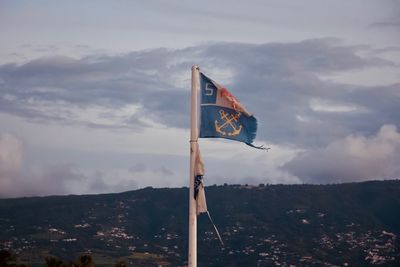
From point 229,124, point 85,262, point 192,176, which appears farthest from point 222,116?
point 85,262

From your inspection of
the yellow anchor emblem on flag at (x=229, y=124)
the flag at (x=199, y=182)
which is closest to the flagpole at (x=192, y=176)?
the flag at (x=199, y=182)

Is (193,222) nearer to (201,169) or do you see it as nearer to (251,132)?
(201,169)

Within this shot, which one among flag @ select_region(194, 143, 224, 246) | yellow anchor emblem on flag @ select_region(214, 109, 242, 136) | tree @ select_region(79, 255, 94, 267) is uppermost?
yellow anchor emblem on flag @ select_region(214, 109, 242, 136)

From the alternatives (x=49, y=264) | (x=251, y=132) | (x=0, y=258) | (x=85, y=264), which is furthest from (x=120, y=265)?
(x=251, y=132)

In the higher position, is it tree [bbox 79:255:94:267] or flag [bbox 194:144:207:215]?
flag [bbox 194:144:207:215]

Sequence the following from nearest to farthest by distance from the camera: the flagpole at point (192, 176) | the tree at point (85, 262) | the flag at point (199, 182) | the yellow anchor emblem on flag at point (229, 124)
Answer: the flagpole at point (192, 176) → the flag at point (199, 182) → the yellow anchor emblem on flag at point (229, 124) → the tree at point (85, 262)

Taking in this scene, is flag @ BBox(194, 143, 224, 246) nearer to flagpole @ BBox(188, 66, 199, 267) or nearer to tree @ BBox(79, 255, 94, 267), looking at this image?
flagpole @ BBox(188, 66, 199, 267)

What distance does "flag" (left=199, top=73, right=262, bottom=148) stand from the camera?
82.6ft

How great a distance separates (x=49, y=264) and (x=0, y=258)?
259 inches

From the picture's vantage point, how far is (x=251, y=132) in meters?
25.6

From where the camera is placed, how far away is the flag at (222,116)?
25172mm

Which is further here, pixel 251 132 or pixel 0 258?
pixel 0 258

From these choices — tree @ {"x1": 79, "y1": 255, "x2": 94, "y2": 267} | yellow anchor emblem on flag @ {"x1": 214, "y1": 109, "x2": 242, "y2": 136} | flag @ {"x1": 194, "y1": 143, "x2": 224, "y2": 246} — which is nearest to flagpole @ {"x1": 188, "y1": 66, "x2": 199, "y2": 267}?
flag @ {"x1": 194, "y1": 143, "x2": 224, "y2": 246}

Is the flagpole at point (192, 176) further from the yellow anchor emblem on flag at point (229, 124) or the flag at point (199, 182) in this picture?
the yellow anchor emblem on flag at point (229, 124)
